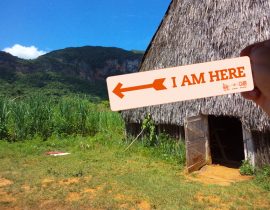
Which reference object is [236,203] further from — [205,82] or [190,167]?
[205,82]

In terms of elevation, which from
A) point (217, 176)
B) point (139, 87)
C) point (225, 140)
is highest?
point (139, 87)

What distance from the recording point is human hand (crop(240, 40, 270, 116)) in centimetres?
55

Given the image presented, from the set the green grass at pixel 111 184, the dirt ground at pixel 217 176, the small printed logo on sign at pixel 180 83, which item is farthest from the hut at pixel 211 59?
the small printed logo on sign at pixel 180 83

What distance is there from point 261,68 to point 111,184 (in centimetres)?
869

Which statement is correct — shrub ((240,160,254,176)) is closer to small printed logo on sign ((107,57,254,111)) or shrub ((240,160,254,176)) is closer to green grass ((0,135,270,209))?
green grass ((0,135,270,209))

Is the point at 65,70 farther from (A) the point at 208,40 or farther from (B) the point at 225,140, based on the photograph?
(A) the point at 208,40

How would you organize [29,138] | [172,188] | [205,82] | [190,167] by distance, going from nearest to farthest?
[205,82]
[172,188]
[190,167]
[29,138]

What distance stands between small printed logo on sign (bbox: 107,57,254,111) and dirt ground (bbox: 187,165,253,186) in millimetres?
8691

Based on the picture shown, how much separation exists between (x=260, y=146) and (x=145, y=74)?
9263mm

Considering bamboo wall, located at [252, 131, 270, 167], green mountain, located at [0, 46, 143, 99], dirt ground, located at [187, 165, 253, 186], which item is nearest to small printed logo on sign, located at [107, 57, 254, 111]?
dirt ground, located at [187, 165, 253, 186]

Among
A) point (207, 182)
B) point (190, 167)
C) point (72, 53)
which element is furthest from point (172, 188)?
point (72, 53)

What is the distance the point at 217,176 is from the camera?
9.95m

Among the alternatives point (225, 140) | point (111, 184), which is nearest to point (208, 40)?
point (111, 184)

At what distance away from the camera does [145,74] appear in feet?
2.27
